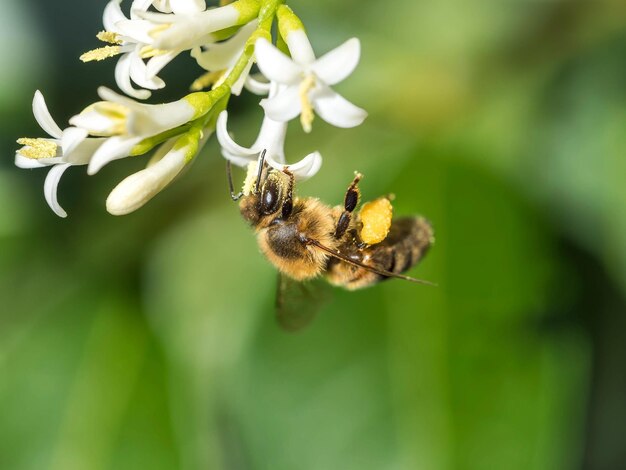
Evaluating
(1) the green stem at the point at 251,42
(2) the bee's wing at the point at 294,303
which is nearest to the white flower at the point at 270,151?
(1) the green stem at the point at 251,42

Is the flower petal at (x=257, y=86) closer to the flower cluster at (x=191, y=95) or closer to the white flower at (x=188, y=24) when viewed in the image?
the flower cluster at (x=191, y=95)

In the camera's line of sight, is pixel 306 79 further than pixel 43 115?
No

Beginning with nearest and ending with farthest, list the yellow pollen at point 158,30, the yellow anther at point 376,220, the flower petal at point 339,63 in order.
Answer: the flower petal at point 339,63, the yellow pollen at point 158,30, the yellow anther at point 376,220

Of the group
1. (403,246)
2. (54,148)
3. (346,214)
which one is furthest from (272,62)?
(403,246)

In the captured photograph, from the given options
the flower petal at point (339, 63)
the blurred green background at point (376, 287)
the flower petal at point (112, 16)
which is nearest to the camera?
the flower petal at point (339, 63)

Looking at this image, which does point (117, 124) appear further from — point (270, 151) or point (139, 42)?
point (270, 151)

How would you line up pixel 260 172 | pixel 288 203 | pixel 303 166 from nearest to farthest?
pixel 303 166 < pixel 260 172 < pixel 288 203

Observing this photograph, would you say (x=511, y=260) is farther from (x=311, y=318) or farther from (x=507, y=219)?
(x=311, y=318)
